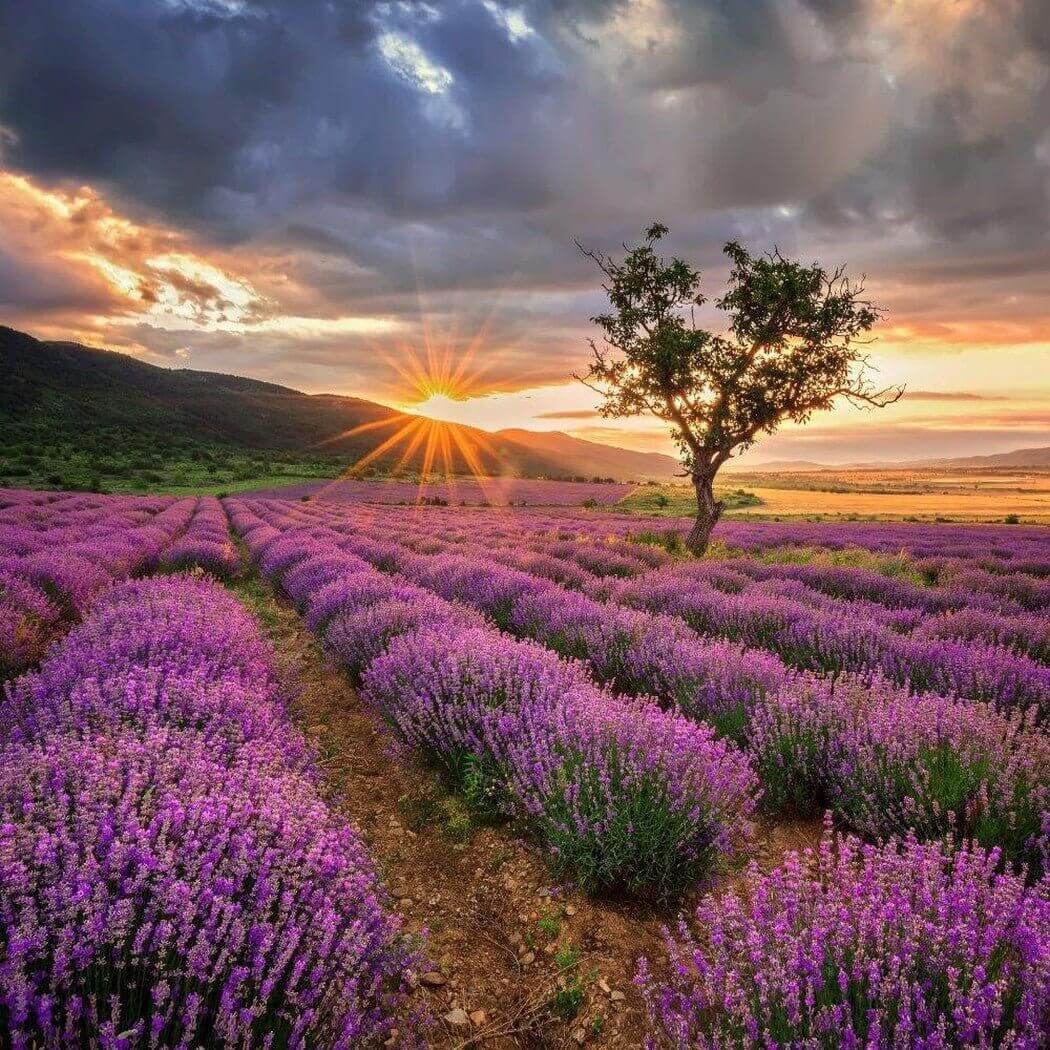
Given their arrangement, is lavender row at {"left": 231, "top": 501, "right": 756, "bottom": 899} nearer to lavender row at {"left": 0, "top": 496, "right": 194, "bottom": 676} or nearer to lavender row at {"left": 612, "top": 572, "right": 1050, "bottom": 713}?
lavender row at {"left": 612, "top": 572, "right": 1050, "bottom": 713}

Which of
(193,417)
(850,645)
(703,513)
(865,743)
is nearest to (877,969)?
(865,743)

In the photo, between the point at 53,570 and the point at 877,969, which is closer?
the point at 877,969

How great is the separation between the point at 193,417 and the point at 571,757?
12006 cm

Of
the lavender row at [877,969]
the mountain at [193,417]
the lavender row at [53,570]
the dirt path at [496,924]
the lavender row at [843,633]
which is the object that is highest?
the mountain at [193,417]

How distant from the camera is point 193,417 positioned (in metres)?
105

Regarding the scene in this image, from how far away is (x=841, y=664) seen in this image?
4762 mm

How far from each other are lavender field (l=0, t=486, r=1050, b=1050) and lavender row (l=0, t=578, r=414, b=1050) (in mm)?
13

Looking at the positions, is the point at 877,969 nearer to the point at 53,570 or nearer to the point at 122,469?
the point at 53,570

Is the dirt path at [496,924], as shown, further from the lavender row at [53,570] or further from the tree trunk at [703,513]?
the tree trunk at [703,513]

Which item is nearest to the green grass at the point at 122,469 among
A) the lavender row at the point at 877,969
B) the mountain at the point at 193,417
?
the mountain at the point at 193,417

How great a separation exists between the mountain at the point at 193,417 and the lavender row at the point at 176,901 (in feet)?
203

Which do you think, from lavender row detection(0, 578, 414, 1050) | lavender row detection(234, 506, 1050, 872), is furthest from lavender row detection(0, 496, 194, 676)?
lavender row detection(234, 506, 1050, 872)

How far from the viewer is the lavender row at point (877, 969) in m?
1.29

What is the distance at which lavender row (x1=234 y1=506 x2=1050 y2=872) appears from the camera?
2547 mm
